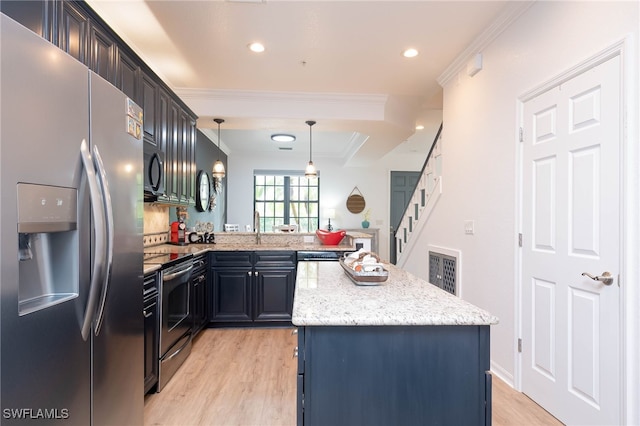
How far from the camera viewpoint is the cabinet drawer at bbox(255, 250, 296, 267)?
3.60m

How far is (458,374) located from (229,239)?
356 cm

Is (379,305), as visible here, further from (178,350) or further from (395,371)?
(178,350)

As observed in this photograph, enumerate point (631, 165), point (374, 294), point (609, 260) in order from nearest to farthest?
point (374, 294)
point (631, 165)
point (609, 260)

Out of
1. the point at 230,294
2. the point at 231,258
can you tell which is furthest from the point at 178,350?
the point at 231,258

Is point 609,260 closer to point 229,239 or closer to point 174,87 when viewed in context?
point 229,239

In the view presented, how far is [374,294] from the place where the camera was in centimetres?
138

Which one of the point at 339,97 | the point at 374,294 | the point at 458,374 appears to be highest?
the point at 339,97

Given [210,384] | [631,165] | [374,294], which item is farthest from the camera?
[210,384]

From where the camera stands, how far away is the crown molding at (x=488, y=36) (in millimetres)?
2270

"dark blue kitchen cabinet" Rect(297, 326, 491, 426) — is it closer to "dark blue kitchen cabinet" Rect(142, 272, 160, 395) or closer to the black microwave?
"dark blue kitchen cabinet" Rect(142, 272, 160, 395)

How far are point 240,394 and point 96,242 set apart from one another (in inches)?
63.5

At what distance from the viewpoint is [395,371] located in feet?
3.61

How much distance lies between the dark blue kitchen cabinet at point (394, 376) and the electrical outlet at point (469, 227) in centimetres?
192

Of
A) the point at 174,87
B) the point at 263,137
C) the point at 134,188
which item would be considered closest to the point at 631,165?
the point at 134,188
